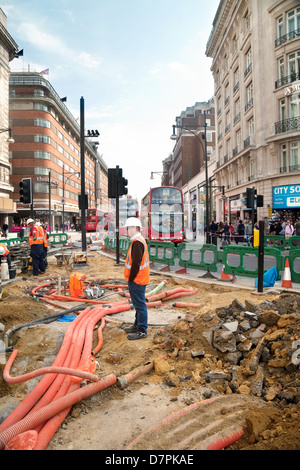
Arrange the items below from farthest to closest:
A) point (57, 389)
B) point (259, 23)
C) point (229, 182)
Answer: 1. point (229, 182)
2. point (259, 23)
3. point (57, 389)

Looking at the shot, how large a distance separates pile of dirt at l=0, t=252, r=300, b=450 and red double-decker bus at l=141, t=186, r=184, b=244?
14.4 m

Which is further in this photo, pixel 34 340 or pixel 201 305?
pixel 201 305

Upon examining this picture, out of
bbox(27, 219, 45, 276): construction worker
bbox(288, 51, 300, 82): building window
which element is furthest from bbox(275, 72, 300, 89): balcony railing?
bbox(27, 219, 45, 276): construction worker

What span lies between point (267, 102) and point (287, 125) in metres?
3.21

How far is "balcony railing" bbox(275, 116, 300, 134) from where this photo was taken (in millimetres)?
25062

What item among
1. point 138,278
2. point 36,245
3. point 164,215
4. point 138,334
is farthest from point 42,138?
point 138,334

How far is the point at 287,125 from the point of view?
84.1 feet

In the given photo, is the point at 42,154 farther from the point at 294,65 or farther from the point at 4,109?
the point at 294,65

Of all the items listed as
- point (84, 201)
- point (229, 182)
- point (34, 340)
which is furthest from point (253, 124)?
point (34, 340)

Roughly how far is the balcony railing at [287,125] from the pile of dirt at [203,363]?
2438 cm

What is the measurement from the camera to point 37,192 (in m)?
54.9

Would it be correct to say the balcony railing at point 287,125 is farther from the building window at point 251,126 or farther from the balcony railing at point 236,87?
the balcony railing at point 236,87
